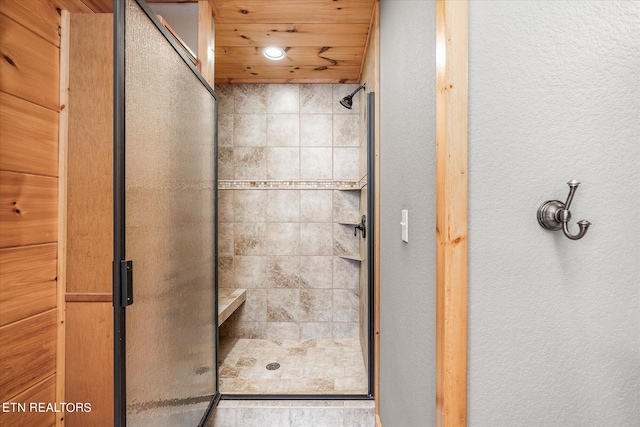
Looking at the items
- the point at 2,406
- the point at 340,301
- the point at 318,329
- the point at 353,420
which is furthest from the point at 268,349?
the point at 2,406

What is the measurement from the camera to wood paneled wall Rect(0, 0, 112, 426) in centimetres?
113

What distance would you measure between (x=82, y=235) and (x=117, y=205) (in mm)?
522

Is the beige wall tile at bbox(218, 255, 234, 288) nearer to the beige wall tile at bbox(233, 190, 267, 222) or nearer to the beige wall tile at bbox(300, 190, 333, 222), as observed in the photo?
the beige wall tile at bbox(233, 190, 267, 222)

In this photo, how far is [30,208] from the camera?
1198 millimetres

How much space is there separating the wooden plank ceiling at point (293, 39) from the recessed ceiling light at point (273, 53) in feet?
0.13

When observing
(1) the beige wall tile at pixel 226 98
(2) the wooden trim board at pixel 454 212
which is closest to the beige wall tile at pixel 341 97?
(1) the beige wall tile at pixel 226 98

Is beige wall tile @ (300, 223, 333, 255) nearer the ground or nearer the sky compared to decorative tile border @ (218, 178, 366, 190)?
nearer the ground

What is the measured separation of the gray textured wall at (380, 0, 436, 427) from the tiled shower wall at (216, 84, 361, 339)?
123 centimetres

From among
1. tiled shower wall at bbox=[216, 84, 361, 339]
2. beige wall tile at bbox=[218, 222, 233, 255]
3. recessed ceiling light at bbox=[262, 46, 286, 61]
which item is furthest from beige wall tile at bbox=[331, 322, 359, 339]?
recessed ceiling light at bbox=[262, 46, 286, 61]

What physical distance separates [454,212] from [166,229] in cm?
103

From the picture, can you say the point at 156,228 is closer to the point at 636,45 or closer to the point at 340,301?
the point at 636,45

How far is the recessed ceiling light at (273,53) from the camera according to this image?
223 cm

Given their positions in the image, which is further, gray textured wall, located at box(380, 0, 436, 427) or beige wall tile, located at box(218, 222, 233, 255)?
beige wall tile, located at box(218, 222, 233, 255)

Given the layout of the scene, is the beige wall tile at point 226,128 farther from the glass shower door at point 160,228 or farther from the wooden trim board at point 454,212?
the wooden trim board at point 454,212
